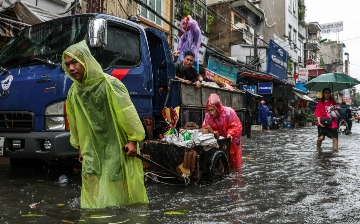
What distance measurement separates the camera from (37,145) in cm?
459

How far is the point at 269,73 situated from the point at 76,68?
72.3 feet

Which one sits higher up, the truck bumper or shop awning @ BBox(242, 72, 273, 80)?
shop awning @ BBox(242, 72, 273, 80)

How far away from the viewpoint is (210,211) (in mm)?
3672

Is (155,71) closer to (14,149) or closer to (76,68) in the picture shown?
(14,149)

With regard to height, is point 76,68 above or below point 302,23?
below

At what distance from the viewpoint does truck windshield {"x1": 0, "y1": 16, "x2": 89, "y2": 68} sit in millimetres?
5133

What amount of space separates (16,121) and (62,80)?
911mm

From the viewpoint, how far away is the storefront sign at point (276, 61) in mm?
24156

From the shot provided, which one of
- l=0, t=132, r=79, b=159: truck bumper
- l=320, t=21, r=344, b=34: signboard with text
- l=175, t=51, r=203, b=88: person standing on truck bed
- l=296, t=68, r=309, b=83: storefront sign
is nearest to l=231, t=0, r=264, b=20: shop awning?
l=296, t=68, r=309, b=83: storefront sign

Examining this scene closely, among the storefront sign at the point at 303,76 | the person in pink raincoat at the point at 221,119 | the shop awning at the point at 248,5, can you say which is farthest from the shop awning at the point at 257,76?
the person in pink raincoat at the point at 221,119

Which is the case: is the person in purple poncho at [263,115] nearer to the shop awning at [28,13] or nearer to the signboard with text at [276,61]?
the signboard with text at [276,61]

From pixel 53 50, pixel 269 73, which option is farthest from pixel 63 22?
pixel 269 73

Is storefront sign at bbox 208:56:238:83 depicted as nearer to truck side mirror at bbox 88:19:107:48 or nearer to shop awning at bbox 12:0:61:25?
shop awning at bbox 12:0:61:25

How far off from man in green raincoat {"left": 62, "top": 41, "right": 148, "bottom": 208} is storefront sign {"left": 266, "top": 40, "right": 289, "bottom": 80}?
21.7 m
